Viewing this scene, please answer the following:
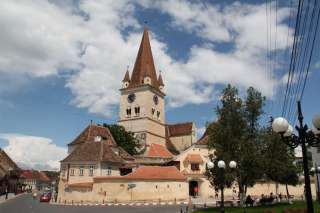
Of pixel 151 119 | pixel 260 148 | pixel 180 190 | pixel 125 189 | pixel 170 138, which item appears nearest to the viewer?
pixel 260 148

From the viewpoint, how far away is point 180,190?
47.4 meters

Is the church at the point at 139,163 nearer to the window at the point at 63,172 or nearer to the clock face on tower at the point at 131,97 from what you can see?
the clock face on tower at the point at 131,97

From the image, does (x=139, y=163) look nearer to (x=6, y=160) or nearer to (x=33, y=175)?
(x=6, y=160)

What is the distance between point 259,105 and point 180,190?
19.9 metres

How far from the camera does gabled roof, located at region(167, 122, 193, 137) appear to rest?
318 ft

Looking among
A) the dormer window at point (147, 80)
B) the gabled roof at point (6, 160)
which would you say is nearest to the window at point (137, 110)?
the dormer window at point (147, 80)

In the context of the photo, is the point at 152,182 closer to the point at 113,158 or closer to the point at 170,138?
the point at 113,158

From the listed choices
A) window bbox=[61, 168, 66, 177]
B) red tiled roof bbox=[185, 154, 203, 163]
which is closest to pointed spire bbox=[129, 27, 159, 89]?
red tiled roof bbox=[185, 154, 203, 163]

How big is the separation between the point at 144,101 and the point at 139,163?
28.0 m

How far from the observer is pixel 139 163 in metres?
61.4

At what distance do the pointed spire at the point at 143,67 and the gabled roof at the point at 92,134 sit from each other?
2448 cm

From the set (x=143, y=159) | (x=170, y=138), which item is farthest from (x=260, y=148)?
(x=170, y=138)

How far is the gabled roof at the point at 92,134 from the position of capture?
6488cm

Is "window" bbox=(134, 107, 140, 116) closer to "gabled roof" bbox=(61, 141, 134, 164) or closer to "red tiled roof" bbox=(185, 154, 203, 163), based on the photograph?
"red tiled roof" bbox=(185, 154, 203, 163)
